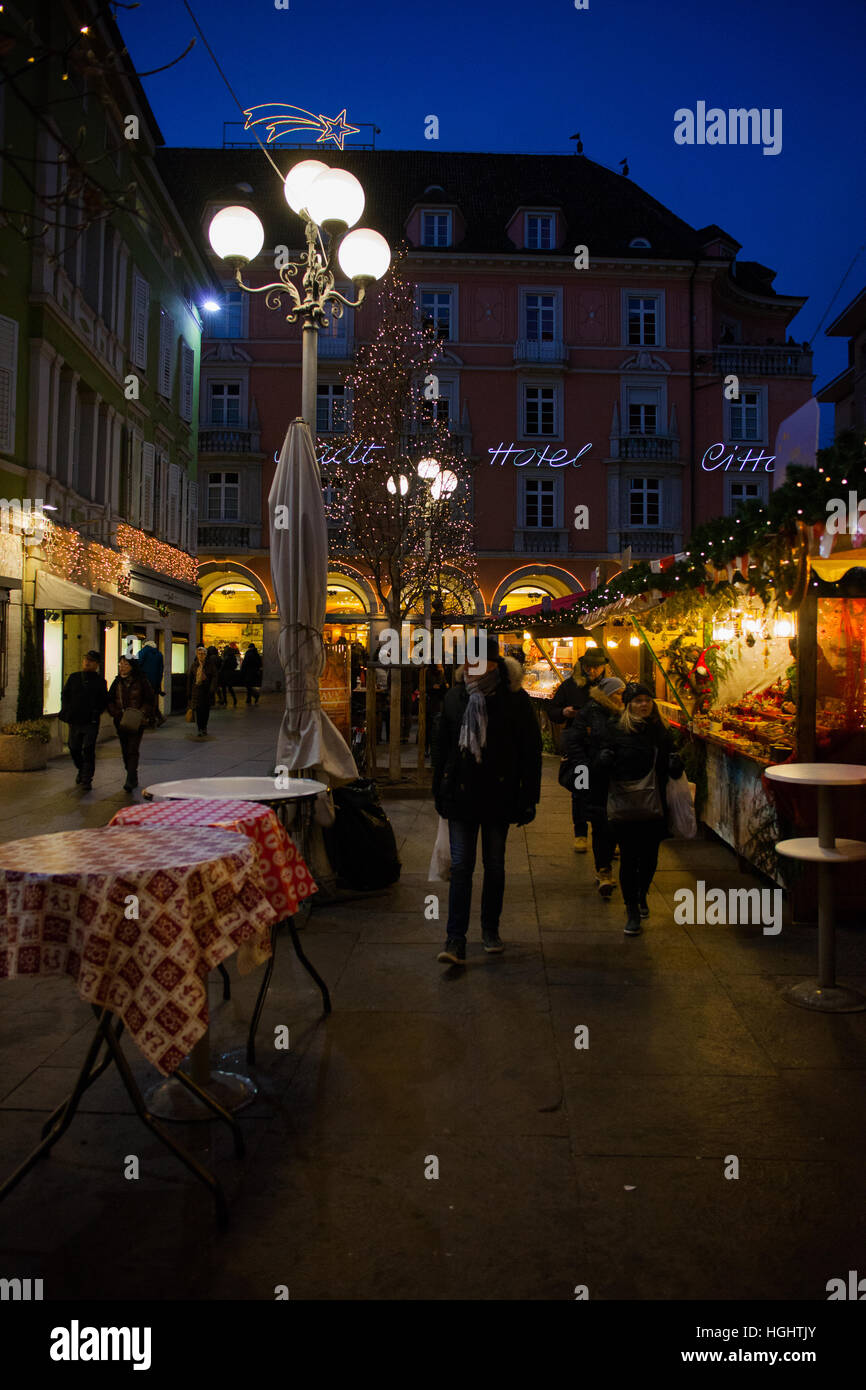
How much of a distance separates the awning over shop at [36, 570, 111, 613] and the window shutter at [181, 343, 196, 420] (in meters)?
13.7

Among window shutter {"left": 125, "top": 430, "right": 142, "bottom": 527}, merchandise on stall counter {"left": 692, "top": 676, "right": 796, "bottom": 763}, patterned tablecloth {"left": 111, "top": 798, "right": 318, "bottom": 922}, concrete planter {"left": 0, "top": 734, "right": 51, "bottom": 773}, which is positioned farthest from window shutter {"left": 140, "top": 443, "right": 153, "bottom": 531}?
patterned tablecloth {"left": 111, "top": 798, "right": 318, "bottom": 922}

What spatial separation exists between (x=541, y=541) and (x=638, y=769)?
31626 millimetres

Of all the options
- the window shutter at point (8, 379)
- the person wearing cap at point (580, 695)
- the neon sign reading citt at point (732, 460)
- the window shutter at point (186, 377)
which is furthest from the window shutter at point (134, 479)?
the neon sign reading citt at point (732, 460)

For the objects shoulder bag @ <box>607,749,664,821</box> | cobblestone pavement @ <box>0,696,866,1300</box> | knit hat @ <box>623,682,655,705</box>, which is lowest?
cobblestone pavement @ <box>0,696,866,1300</box>

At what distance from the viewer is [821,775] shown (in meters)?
4.93

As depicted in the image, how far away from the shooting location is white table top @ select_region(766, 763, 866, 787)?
480 cm

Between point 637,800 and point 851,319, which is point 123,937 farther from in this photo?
point 851,319

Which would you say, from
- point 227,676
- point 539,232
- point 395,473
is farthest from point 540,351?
point 395,473

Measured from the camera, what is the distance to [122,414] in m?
22.0

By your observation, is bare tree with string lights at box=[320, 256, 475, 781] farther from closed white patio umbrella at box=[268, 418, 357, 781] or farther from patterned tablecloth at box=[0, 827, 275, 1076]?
patterned tablecloth at box=[0, 827, 275, 1076]

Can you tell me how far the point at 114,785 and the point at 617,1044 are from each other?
31.4 feet

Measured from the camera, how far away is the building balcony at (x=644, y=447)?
37281 millimetres

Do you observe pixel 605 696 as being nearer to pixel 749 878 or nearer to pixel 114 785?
pixel 749 878

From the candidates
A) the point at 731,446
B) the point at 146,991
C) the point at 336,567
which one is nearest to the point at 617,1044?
the point at 146,991
